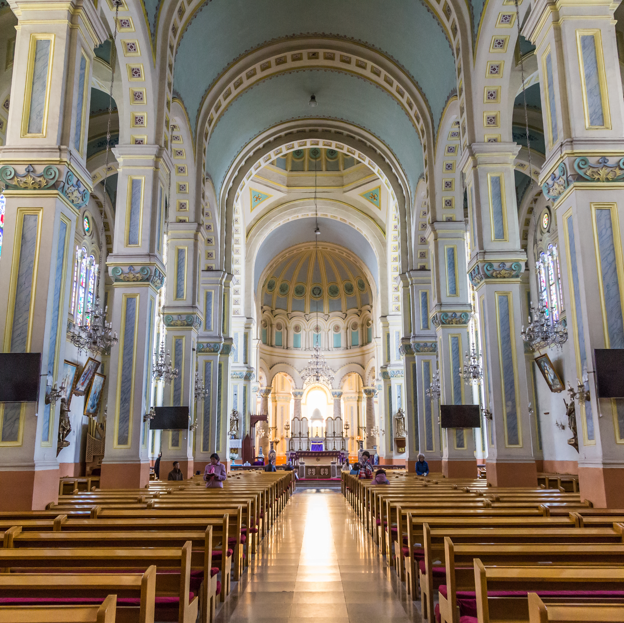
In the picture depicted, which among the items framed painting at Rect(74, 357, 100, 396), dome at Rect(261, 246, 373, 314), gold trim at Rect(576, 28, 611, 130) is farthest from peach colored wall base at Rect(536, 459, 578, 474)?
dome at Rect(261, 246, 373, 314)

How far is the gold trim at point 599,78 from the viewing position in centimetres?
736

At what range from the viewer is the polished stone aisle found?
15.7 feet

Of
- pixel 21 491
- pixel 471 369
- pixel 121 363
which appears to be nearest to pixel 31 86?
pixel 21 491

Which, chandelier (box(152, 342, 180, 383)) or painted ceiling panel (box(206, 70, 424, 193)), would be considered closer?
chandelier (box(152, 342, 180, 383))

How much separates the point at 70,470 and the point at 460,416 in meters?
12.0

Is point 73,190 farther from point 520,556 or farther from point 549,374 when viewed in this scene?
point 549,374

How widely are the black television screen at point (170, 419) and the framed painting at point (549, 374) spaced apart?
11.3m

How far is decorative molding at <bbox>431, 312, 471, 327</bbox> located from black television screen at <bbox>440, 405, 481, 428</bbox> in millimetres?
2274

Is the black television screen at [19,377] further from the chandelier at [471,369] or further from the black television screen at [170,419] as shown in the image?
the chandelier at [471,369]

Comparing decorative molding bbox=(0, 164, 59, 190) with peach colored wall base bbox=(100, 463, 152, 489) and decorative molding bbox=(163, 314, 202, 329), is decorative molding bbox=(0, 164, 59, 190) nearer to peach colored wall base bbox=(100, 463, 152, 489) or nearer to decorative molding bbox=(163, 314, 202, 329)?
peach colored wall base bbox=(100, 463, 152, 489)

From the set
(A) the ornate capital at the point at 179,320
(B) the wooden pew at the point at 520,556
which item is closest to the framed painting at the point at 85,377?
(A) the ornate capital at the point at 179,320

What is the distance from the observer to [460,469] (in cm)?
1385

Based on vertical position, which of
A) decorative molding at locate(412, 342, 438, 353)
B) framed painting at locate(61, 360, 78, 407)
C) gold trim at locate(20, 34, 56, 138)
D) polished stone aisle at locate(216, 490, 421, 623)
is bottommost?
polished stone aisle at locate(216, 490, 421, 623)

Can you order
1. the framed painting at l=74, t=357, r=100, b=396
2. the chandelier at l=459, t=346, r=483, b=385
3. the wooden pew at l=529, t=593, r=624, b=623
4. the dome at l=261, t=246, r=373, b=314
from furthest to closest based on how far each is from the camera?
the dome at l=261, t=246, r=373, b=314 → the framed painting at l=74, t=357, r=100, b=396 → the chandelier at l=459, t=346, r=483, b=385 → the wooden pew at l=529, t=593, r=624, b=623
